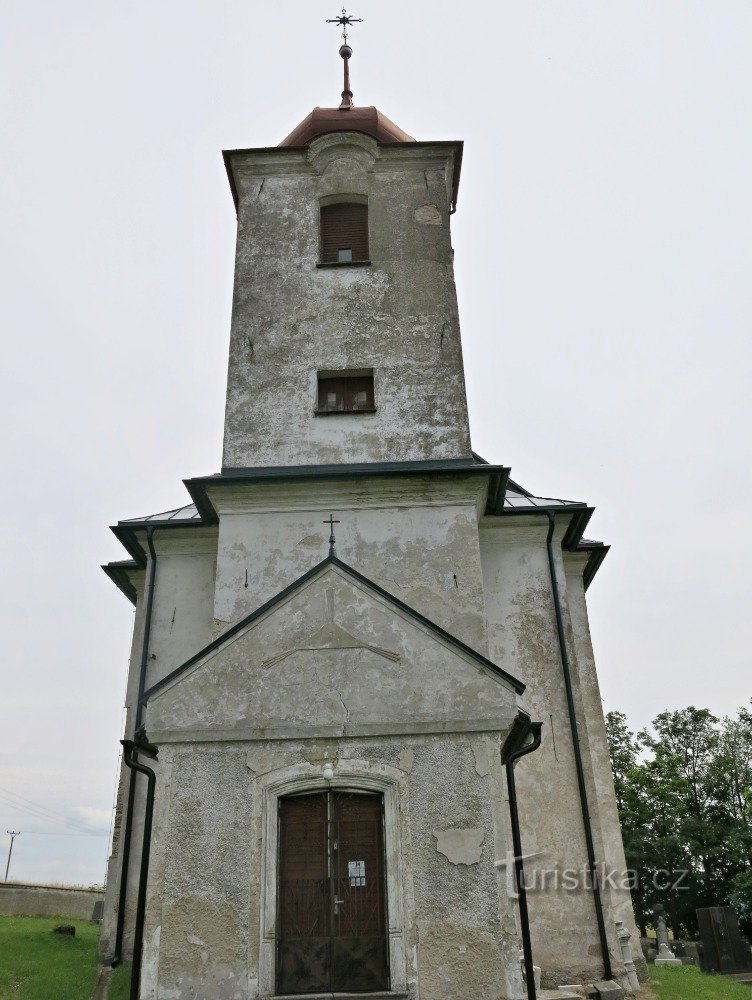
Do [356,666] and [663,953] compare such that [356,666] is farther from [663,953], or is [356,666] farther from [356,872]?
[663,953]

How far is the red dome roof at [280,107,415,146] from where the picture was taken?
16359 mm

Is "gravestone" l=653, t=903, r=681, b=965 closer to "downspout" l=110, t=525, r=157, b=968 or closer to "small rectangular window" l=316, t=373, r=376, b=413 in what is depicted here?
"downspout" l=110, t=525, r=157, b=968

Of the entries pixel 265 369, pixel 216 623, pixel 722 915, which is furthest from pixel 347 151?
pixel 722 915

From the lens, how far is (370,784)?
8438 mm

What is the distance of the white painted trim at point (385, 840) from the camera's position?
779 centimetres

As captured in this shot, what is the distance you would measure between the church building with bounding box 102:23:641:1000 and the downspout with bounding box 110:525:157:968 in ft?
0.14

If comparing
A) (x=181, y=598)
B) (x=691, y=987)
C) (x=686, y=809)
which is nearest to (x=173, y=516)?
(x=181, y=598)

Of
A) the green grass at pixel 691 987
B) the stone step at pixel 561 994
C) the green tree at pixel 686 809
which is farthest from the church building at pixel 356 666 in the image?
the green tree at pixel 686 809

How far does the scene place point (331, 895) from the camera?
8.19m

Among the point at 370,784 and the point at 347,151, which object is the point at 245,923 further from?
the point at 347,151

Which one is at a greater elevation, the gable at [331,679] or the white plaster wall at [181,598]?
the white plaster wall at [181,598]

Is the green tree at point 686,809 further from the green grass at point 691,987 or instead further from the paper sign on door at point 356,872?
the paper sign on door at point 356,872

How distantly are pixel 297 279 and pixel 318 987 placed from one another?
36.7 feet

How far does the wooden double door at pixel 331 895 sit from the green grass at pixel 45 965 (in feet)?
15.0
